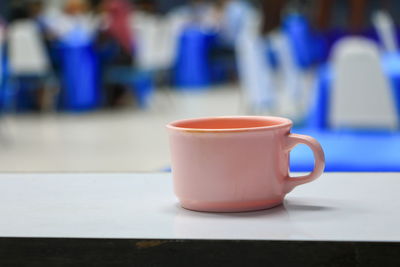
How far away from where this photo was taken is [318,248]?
549 mm

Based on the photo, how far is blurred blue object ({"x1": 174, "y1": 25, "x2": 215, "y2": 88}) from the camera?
8852mm

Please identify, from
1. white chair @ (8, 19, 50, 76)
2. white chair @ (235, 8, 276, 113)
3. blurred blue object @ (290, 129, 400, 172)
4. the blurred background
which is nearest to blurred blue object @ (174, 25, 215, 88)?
the blurred background

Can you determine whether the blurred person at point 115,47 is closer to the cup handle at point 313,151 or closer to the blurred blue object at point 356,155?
the blurred blue object at point 356,155

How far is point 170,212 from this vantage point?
66cm

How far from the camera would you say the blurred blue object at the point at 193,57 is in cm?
885

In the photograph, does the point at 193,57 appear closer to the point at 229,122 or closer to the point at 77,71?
the point at 77,71

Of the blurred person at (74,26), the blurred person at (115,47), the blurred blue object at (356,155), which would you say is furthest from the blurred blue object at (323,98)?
the blurred person at (74,26)

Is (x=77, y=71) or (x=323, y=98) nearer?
(x=323, y=98)

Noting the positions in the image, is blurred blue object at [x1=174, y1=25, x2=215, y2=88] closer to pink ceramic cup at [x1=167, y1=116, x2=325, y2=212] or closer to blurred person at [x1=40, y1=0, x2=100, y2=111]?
blurred person at [x1=40, y1=0, x2=100, y2=111]

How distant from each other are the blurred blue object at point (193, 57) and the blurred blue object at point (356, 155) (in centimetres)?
732

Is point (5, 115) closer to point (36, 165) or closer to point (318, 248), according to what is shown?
point (36, 165)

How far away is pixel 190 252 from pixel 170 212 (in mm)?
100

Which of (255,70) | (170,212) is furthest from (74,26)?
(170,212)

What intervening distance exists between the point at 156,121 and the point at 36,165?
6.38 ft
